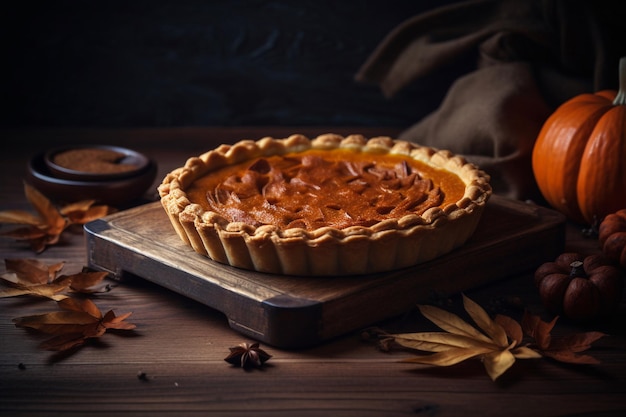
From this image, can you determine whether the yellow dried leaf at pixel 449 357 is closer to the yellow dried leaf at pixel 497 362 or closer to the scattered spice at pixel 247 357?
the yellow dried leaf at pixel 497 362

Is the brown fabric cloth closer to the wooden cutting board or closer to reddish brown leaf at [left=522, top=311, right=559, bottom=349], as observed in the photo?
the wooden cutting board

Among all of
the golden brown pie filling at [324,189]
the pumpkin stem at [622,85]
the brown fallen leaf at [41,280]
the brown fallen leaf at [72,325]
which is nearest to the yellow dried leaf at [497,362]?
the golden brown pie filling at [324,189]

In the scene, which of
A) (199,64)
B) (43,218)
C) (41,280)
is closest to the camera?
(41,280)

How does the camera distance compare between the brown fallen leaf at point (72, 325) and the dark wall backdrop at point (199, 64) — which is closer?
the brown fallen leaf at point (72, 325)

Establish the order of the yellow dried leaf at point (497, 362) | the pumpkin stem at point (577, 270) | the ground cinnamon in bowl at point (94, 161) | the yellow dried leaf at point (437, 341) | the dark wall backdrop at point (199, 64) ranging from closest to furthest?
the yellow dried leaf at point (497, 362)
the yellow dried leaf at point (437, 341)
the pumpkin stem at point (577, 270)
the ground cinnamon in bowl at point (94, 161)
the dark wall backdrop at point (199, 64)

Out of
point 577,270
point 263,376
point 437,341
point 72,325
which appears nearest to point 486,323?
point 437,341

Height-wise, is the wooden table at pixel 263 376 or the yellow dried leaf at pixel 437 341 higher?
the yellow dried leaf at pixel 437 341

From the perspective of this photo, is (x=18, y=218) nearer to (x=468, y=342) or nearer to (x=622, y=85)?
(x=468, y=342)

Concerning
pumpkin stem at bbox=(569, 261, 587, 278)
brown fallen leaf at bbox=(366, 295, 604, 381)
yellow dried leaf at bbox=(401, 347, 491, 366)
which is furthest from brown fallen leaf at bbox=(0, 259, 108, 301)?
pumpkin stem at bbox=(569, 261, 587, 278)
